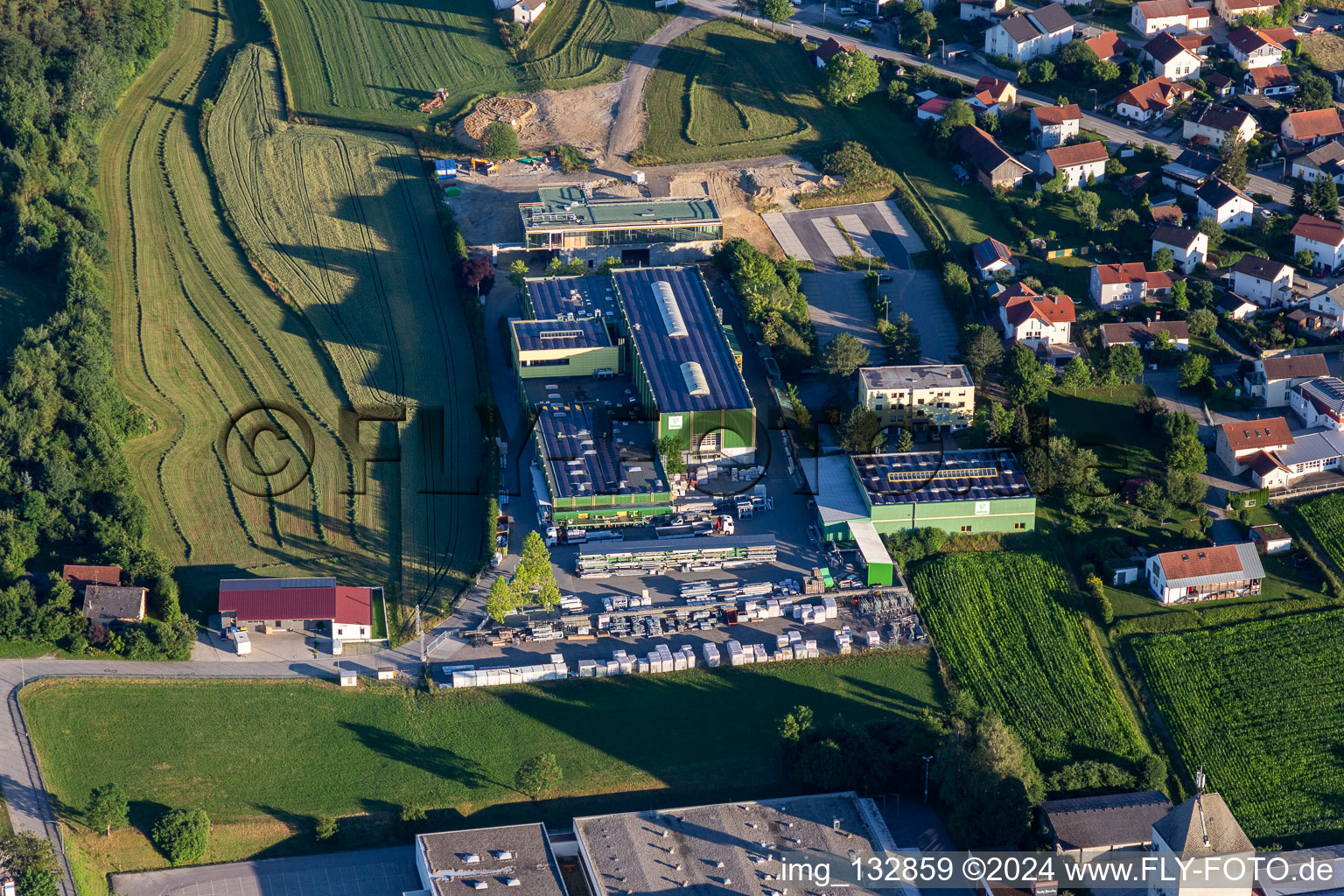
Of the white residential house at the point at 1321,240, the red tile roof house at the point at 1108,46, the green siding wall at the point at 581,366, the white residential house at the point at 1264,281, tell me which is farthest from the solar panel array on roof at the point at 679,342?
the red tile roof house at the point at 1108,46

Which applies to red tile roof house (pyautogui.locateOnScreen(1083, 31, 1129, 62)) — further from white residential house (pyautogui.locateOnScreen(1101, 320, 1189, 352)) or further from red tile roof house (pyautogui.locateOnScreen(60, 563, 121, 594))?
red tile roof house (pyautogui.locateOnScreen(60, 563, 121, 594))

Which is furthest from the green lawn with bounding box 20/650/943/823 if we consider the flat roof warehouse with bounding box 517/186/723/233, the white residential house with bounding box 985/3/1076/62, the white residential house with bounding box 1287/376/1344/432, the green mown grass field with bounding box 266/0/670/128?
the white residential house with bounding box 985/3/1076/62

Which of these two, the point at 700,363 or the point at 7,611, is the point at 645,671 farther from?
the point at 7,611

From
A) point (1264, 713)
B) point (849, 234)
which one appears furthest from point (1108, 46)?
point (1264, 713)

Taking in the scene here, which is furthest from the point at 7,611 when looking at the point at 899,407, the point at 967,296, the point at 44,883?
the point at 967,296

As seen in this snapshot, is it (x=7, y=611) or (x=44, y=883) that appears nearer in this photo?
(x=44, y=883)

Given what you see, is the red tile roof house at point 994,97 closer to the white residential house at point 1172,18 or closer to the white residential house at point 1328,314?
the white residential house at point 1172,18

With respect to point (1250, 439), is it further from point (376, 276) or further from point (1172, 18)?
point (376, 276)

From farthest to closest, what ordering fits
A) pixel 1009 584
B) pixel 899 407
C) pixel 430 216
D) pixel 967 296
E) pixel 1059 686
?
pixel 430 216 → pixel 967 296 → pixel 899 407 → pixel 1009 584 → pixel 1059 686
